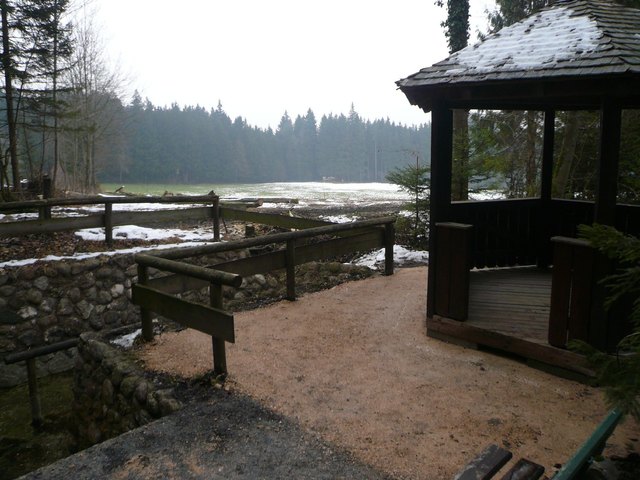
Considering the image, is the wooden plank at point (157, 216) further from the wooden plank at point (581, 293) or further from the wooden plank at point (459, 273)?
the wooden plank at point (581, 293)

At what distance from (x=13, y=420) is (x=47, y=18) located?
40.0ft

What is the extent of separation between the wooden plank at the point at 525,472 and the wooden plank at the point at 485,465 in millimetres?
60

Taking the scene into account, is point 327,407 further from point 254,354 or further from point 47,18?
point 47,18

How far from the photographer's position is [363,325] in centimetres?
596

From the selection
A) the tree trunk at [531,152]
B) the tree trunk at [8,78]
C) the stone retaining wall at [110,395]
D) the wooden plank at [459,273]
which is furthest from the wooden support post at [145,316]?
the tree trunk at [531,152]

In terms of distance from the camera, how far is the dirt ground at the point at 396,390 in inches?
133

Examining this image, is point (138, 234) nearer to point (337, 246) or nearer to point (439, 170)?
point (337, 246)

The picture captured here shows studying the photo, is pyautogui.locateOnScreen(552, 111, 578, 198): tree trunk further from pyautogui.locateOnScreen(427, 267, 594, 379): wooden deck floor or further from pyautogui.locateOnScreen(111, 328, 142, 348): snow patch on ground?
pyautogui.locateOnScreen(111, 328, 142, 348): snow patch on ground

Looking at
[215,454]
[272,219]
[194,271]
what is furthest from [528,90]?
[272,219]

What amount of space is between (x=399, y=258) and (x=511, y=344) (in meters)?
5.83

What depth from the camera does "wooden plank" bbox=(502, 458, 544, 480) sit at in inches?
98.0

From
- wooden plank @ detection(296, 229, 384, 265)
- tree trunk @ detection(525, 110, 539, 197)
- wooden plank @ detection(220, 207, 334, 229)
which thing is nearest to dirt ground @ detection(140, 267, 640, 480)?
wooden plank @ detection(296, 229, 384, 265)

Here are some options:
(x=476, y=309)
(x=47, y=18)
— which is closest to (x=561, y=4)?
(x=476, y=309)

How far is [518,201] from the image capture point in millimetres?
7430
